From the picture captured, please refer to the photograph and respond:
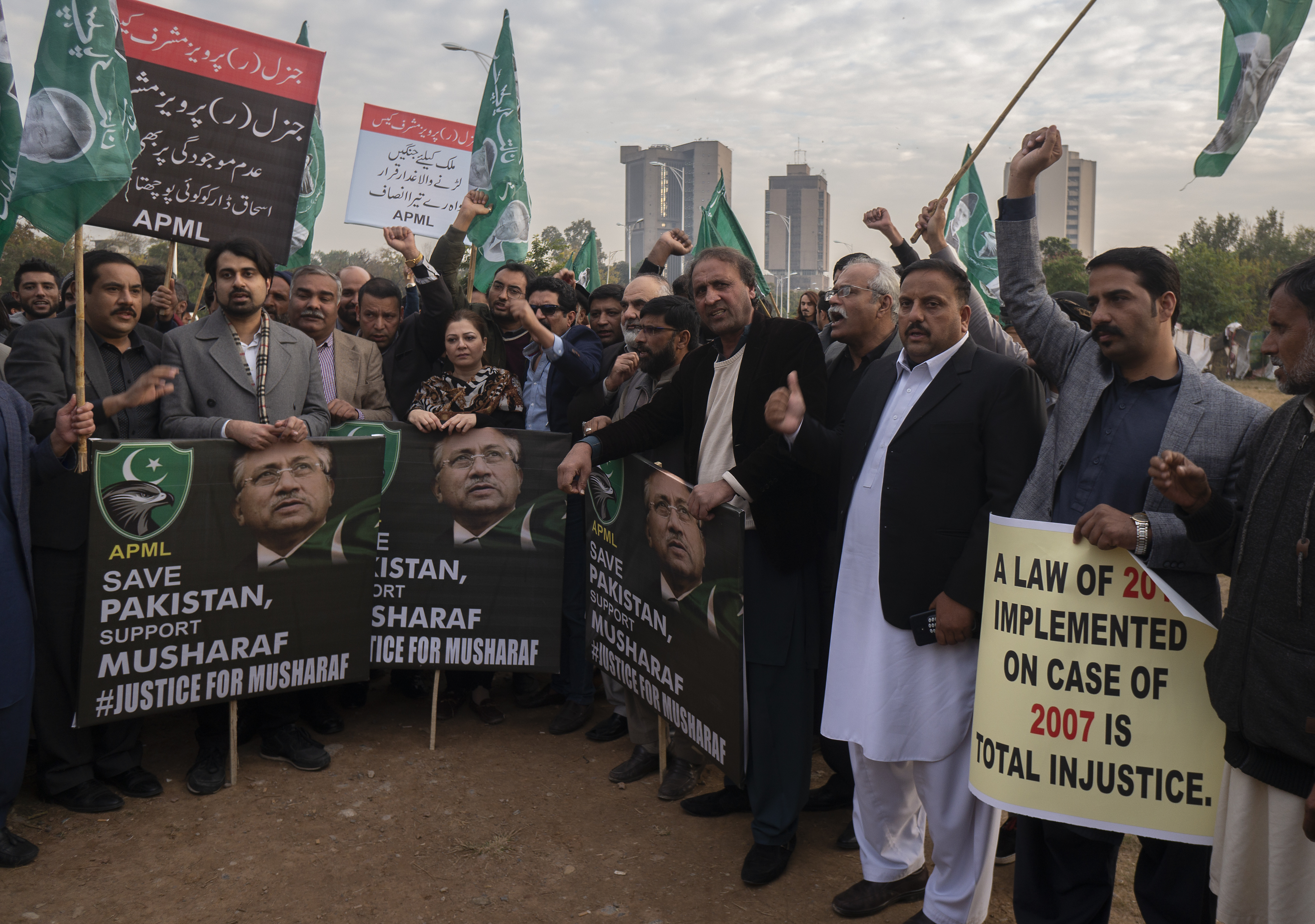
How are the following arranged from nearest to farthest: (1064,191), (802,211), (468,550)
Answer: (468,550)
(802,211)
(1064,191)

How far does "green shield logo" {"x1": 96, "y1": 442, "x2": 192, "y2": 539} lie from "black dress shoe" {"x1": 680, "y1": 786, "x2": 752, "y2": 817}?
2.75 m

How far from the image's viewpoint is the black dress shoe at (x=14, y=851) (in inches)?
147

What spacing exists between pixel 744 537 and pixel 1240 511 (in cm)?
183

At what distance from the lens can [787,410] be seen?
11.4 feet

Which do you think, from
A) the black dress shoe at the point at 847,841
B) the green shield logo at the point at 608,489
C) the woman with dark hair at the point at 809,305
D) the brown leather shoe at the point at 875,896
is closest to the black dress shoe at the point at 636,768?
the black dress shoe at the point at 847,841

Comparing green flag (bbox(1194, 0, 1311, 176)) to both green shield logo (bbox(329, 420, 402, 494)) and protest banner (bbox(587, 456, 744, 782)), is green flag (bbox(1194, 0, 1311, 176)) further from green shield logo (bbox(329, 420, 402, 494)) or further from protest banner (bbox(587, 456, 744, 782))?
green shield logo (bbox(329, 420, 402, 494))

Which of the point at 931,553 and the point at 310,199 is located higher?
the point at 310,199

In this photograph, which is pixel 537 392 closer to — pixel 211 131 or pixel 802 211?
pixel 211 131

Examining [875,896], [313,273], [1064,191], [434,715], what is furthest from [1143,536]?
[1064,191]

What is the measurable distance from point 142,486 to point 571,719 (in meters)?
2.54

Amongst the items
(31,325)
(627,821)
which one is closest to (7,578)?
(31,325)

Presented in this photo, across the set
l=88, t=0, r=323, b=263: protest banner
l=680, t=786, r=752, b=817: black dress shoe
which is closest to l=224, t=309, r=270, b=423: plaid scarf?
l=88, t=0, r=323, b=263: protest banner

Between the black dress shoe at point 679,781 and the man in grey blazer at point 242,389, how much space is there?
1726 mm

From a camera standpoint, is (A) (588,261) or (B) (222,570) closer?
(B) (222,570)
